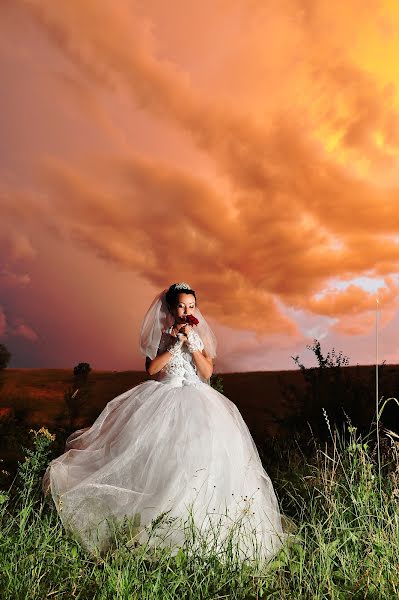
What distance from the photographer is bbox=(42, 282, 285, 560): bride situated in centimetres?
448

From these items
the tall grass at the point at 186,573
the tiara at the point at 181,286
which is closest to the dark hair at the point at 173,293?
the tiara at the point at 181,286

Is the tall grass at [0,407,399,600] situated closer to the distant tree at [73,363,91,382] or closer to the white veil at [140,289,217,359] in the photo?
the white veil at [140,289,217,359]

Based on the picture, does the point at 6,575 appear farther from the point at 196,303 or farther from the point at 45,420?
the point at 45,420

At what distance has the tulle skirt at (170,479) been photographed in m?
4.45

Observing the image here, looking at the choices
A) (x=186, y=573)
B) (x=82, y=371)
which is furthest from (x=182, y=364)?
(x=82, y=371)

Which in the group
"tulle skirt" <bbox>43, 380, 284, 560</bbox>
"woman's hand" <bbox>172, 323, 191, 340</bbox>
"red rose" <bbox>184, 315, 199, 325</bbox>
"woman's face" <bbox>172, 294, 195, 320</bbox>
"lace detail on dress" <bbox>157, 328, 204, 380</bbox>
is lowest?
"tulle skirt" <bbox>43, 380, 284, 560</bbox>

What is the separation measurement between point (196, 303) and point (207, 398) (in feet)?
3.25

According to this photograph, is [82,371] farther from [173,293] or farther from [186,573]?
[186,573]

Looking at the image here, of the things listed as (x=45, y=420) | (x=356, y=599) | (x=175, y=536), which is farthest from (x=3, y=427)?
(x=356, y=599)

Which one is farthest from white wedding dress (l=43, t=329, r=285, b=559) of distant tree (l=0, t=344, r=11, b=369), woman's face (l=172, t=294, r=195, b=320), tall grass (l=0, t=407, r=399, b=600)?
distant tree (l=0, t=344, r=11, b=369)

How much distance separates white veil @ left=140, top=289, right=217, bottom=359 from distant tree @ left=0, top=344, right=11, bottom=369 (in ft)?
11.3

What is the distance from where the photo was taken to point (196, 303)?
5703 millimetres

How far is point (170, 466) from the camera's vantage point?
15.1ft

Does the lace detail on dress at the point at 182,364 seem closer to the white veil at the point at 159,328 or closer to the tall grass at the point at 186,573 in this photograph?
the white veil at the point at 159,328
